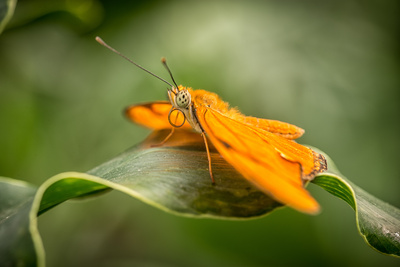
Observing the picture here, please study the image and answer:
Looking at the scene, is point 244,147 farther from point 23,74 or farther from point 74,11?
point 23,74

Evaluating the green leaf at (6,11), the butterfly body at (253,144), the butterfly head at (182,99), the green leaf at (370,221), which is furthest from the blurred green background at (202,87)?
the green leaf at (370,221)

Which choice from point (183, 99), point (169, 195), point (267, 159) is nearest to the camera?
point (169, 195)

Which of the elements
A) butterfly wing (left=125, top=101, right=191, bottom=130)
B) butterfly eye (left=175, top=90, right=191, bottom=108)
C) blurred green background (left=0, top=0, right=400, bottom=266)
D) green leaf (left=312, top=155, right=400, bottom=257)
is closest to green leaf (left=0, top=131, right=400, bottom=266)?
green leaf (left=312, top=155, right=400, bottom=257)

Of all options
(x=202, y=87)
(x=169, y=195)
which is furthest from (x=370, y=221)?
(x=202, y=87)

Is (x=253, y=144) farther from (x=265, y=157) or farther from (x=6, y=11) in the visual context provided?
(x=6, y=11)

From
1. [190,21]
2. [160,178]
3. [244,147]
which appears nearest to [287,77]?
[190,21]

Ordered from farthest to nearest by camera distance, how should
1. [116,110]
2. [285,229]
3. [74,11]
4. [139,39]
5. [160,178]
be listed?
1. [139,39]
2. [116,110]
3. [285,229]
4. [74,11]
5. [160,178]
